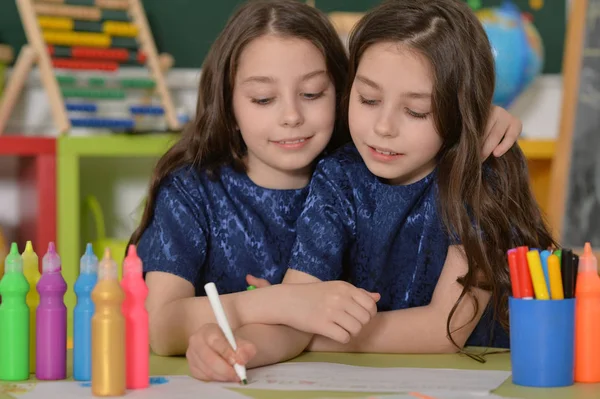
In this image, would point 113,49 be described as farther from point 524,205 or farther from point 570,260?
point 570,260

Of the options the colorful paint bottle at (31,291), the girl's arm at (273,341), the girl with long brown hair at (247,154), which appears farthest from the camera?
the girl with long brown hair at (247,154)

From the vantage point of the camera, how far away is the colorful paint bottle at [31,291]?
1.00 meters

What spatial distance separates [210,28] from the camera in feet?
9.23

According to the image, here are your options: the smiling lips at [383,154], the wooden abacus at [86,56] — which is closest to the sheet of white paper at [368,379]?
the smiling lips at [383,154]

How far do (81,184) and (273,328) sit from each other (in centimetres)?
167

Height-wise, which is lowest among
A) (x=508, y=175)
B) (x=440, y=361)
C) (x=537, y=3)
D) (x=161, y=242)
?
(x=440, y=361)

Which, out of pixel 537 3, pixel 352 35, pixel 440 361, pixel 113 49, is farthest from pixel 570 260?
pixel 537 3

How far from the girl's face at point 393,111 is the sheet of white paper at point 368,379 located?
34 cm

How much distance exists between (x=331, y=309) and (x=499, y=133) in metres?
0.41

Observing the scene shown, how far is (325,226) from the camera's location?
53.5 inches

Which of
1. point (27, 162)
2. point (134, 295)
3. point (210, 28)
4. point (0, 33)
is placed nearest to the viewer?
point (134, 295)

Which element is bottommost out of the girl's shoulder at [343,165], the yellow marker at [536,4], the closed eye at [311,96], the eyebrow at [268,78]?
the girl's shoulder at [343,165]

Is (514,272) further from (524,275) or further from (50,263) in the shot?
(50,263)

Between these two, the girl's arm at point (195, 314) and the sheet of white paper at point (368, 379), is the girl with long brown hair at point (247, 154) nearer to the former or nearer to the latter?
the girl's arm at point (195, 314)
